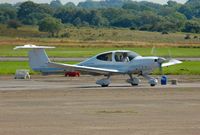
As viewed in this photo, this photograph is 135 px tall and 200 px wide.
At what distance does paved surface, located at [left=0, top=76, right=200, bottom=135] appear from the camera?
76.3 feet

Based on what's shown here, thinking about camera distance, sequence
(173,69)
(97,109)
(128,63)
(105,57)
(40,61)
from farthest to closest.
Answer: (173,69)
(105,57)
(40,61)
(128,63)
(97,109)

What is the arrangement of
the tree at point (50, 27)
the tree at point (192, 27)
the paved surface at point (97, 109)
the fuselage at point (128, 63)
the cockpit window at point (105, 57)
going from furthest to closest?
the tree at point (192, 27), the tree at point (50, 27), the cockpit window at point (105, 57), the fuselage at point (128, 63), the paved surface at point (97, 109)

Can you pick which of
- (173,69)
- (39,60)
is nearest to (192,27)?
(173,69)

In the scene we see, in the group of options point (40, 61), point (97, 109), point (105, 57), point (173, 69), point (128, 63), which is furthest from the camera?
point (173, 69)

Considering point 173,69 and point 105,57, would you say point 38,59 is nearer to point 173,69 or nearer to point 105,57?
point 105,57

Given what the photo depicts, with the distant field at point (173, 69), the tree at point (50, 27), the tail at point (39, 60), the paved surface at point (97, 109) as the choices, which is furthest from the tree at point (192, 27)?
the tail at point (39, 60)

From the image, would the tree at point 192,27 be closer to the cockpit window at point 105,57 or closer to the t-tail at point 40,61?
the cockpit window at point 105,57

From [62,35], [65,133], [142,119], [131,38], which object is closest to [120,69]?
[142,119]

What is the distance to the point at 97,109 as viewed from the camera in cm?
2916

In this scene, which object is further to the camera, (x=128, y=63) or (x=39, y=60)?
(x=39, y=60)

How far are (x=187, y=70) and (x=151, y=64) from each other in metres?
14.9

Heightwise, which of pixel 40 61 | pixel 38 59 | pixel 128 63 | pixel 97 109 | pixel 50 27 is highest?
pixel 38 59

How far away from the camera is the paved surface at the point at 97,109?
23250 millimetres

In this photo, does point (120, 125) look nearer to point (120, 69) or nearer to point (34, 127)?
point (34, 127)
